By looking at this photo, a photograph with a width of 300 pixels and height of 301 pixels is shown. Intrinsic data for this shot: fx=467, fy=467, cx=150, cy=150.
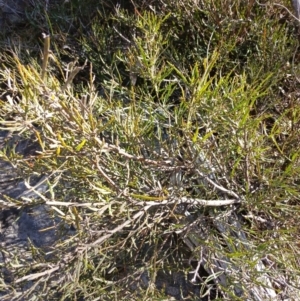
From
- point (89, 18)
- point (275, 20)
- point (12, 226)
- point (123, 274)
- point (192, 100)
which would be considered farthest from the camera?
point (89, 18)

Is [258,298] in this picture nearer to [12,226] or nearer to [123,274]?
[123,274]

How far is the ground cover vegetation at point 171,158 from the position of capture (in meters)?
1.43

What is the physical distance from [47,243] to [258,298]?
1.03 meters

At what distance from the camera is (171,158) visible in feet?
5.60

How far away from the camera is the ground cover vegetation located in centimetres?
143

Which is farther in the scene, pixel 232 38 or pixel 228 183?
pixel 232 38

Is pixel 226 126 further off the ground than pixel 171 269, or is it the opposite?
pixel 226 126

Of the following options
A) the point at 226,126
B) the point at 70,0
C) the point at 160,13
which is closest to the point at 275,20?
the point at 160,13

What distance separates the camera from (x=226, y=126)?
1678 millimetres

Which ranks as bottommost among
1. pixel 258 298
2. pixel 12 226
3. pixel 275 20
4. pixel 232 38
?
pixel 12 226

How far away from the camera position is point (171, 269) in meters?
1.99

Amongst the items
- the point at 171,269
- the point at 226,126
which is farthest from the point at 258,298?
the point at 226,126

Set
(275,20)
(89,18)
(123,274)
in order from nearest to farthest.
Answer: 1. (123,274)
2. (275,20)
3. (89,18)

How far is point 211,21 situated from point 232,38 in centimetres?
13
